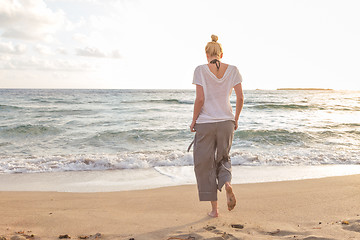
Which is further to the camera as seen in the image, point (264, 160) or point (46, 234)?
point (264, 160)

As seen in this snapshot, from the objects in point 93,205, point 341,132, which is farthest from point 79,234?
point 341,132

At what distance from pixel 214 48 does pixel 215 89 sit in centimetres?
43

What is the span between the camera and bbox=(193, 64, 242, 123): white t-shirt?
2990 mm

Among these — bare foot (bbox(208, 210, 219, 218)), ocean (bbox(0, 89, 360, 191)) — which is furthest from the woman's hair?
ocean (bbox(0, 89, 360, 191))

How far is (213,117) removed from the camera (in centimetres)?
301

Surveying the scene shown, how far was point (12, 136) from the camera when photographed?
1028 cm

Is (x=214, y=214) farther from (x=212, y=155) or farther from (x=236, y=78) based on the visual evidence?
(x=236, y=78)

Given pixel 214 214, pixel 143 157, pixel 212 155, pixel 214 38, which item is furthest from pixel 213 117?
pixel 143 157

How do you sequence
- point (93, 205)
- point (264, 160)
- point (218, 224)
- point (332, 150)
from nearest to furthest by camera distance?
point (218, 224) < point (93, 205) < point (264, 160) < point (332, 150)

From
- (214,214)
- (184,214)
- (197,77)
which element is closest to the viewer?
(197,77)

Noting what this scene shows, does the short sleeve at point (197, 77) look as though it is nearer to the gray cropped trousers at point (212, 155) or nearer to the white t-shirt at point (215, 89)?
the white t-shirt at point (215, 89)

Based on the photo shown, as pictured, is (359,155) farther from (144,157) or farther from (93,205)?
(93,205)

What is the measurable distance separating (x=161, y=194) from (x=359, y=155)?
18.2 feet

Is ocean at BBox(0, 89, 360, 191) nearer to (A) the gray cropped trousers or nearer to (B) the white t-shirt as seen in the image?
(A) the gray cropped trousers
